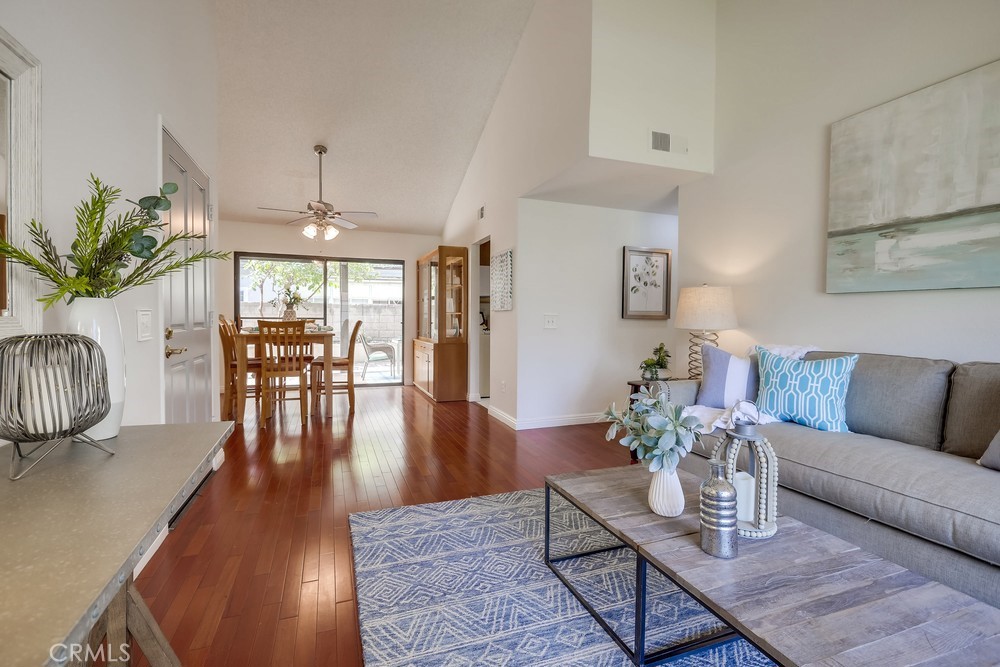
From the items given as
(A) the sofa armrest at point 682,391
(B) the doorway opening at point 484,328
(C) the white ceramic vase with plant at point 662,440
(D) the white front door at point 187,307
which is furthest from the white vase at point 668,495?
(B) the doorway opening at point 484,328

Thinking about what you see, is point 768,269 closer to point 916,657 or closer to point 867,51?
point 867,51

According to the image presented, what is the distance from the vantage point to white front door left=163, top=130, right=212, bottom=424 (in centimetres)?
229

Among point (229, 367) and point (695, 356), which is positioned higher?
point (695, 356)

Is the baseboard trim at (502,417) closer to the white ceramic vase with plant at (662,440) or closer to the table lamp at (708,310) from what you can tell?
the table lamp at (708,310)

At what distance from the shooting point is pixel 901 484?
5.15 feet

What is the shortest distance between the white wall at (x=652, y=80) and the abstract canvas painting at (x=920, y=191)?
3.43ft

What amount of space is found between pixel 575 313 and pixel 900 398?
2.60 metres

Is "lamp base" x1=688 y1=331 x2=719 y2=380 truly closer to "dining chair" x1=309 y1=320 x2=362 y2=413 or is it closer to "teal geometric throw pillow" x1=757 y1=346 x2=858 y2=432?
"teal geometric throw pillow" x1=757 y1=346 x2=858 y2=432

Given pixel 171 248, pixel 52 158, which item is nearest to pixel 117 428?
pixel 52 158

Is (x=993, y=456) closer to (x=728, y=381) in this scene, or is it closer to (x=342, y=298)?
(x=728, y=381)

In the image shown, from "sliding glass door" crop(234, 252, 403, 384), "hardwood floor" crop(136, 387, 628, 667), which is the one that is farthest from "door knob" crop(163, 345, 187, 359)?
"sliding glass door" crop(234, 252, 403, 384)

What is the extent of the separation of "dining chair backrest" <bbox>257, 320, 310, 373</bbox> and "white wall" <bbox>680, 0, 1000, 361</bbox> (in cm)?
380

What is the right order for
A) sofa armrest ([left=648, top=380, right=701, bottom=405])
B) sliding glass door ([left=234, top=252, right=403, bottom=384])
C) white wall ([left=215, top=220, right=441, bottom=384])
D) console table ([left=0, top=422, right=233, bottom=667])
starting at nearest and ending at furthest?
1. console table ([left=0, top=422, right=233, bottom=667])
2. sofa armrest ([left=648, top=380, right=701, bottom=405])
3. white wall ([left=215, top=220, right=441, bottom=384])
4. sliding glass door ([left=234, top=252, right=403, bottom=384])

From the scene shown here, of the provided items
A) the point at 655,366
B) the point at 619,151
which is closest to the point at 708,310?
the point at 655,366
